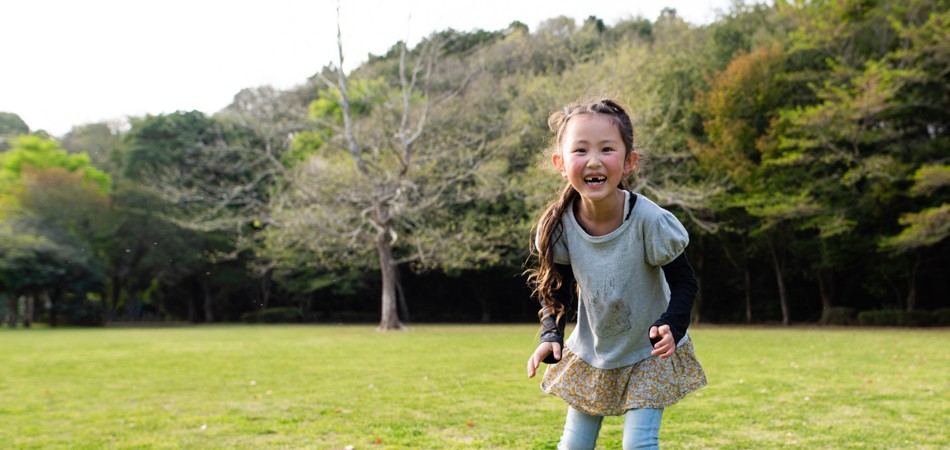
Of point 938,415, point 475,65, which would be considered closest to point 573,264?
point 938,415

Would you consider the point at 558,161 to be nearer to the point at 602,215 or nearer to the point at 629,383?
the point at 602,215

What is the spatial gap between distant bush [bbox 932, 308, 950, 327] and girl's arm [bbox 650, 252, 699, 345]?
2361 centimetres

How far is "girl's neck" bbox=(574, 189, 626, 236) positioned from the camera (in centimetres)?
298

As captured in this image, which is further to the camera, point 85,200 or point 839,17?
point 85,200

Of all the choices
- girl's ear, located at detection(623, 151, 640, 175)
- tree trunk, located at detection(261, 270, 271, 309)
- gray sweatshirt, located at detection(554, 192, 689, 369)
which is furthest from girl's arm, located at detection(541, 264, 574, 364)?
tree trunk, located at detection(261, 270, 271, 309)

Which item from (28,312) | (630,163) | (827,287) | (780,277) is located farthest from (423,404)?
(28,312)

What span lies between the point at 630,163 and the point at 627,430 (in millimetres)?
1055

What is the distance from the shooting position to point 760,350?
1275 cm

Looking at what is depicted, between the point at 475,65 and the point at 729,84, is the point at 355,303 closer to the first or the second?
the point at 475,65

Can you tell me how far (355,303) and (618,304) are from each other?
3547cm

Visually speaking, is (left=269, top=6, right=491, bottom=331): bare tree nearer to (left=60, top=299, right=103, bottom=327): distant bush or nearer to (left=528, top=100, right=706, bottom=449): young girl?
(left=60, top=299, right=103, bottom=327): distant bush

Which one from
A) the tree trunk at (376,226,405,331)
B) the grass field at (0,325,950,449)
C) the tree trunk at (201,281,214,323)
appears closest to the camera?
the grass field at (0,325,950,449)

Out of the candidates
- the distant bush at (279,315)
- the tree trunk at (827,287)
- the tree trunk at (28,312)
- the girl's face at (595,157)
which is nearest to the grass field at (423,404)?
the girl's face at (595,157)

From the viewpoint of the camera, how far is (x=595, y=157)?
287cm
